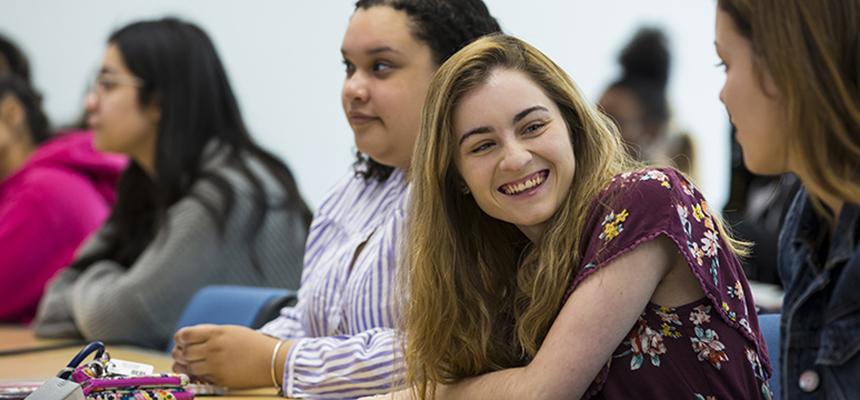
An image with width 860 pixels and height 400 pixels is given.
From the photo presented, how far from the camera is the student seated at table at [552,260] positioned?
1.72 metres

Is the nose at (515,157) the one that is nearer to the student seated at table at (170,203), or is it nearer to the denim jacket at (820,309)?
the denim jacket at (820,309)

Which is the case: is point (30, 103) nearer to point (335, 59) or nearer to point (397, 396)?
point (335, 59)

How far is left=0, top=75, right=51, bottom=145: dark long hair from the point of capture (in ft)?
15.1

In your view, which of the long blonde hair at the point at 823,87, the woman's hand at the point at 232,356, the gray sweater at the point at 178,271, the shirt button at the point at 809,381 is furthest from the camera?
the gray sweater at the point at 178,271

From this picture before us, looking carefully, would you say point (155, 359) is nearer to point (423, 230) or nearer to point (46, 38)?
point (423, 230)

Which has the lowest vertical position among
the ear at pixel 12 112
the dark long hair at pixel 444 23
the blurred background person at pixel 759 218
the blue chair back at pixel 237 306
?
the blurred background person at pixel 759 218

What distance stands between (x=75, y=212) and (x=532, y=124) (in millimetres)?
2563

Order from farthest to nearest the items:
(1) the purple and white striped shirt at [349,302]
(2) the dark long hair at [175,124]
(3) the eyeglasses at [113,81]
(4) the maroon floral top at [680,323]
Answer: (3) the eyeglasses at [113,81] < (2) the dark long hair at [175,124] < (1) the purple and white striped shirt at [349,302] < (4) the maroon floral top at [680,323]

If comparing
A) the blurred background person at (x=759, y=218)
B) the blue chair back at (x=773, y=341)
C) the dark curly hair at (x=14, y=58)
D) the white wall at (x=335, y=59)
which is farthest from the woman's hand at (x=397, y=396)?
the dark curly hair at (x=14, y=58)

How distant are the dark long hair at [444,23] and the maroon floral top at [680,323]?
0.64m

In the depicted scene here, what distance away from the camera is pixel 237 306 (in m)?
2.93

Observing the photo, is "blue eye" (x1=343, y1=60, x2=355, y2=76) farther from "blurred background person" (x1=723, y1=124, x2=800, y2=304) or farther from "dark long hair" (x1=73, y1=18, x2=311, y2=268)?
"dark long hair" (x1=73, y1=18, x2=311, y2=268)

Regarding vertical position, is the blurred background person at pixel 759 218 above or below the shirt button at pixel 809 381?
below

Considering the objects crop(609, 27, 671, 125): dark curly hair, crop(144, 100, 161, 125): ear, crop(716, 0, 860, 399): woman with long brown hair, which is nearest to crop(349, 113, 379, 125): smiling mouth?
crop(716, 0, 860, 399): woman with long brown hair
